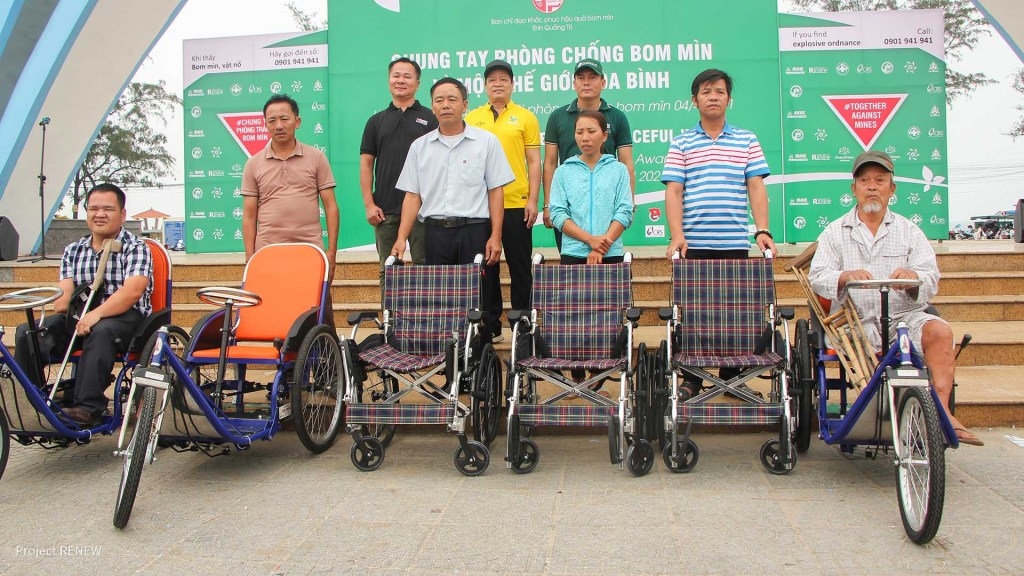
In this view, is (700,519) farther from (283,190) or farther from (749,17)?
(749,17)

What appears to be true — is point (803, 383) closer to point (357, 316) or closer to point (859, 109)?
point (357, 316)

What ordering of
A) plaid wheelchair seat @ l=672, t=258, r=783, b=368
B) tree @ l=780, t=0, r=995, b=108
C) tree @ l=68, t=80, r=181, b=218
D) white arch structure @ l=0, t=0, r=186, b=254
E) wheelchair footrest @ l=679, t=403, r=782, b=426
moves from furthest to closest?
tree @ l=68, t=80, r=181, b=218
tree @ l=780, t=0, r=995, b=108
white arch structure @ l=0, t=0, r=186, b=254
plaid wheelchair seat @ l=672, t=258, r=783, b=368
wheelchair footrest @ l=679, t=403, r=782, b=426

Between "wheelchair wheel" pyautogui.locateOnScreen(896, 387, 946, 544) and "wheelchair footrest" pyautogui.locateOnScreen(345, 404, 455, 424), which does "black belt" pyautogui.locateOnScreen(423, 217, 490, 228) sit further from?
"wheelchair wheel" pyautogui.locateOnScreen(896, 387, 946, 544)

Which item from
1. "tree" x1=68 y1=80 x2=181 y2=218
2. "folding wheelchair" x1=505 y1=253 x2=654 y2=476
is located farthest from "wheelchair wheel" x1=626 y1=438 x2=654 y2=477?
"tree" x1=68 y1=80 x2=181 y2=218

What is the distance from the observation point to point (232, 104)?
31.9ft

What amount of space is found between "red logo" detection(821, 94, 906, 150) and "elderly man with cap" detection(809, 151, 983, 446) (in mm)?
5997

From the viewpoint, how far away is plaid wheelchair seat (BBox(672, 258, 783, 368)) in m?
4.07

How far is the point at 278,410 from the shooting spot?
388 centimetres

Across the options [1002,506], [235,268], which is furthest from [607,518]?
[235,268]

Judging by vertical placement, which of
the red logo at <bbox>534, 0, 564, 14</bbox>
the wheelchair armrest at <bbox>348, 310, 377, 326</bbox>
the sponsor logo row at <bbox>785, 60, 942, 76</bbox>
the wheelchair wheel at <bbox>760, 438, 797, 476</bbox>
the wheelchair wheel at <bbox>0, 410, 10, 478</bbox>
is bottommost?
the wheelchair wheel at <bbox>760, 438, 797, 476</bbox>

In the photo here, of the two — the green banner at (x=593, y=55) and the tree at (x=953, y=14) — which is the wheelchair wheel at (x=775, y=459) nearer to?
the green banner at (x=593, y=55)

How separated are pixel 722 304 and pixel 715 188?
698 mm

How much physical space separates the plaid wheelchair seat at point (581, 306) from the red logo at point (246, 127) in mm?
6638

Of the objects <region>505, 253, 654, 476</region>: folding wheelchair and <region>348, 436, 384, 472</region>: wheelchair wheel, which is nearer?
<region>505, 253, 654, 476</region>: folding wheelchair
